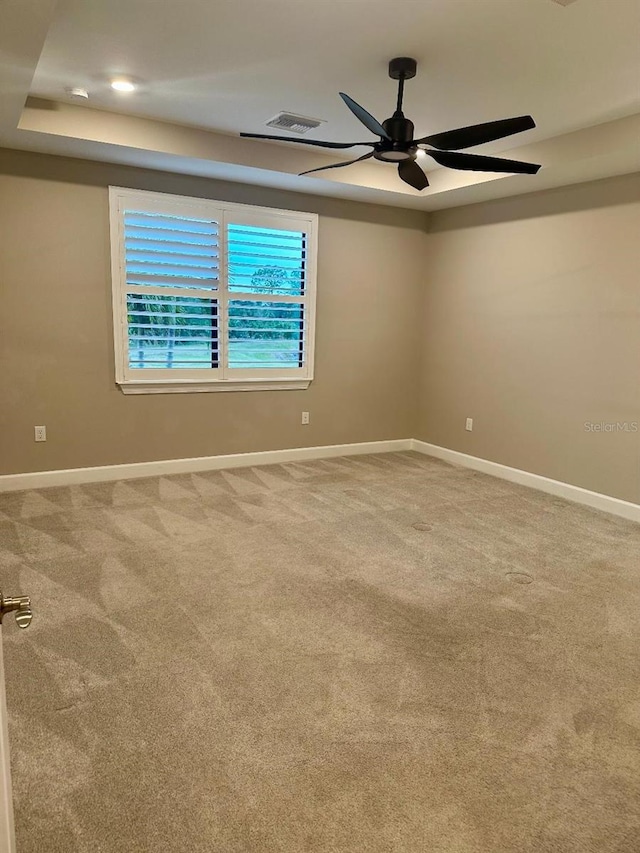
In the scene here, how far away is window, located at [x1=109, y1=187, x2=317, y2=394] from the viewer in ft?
14.6

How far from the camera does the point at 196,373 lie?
191 inches

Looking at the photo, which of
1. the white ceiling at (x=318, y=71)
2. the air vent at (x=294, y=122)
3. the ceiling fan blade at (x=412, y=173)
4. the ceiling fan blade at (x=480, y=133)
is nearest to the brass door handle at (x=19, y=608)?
the white ceiling at (x=318, y=71)

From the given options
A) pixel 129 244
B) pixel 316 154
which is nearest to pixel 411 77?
pixel 316 154

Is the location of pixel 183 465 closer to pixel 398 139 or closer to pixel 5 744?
pixel 398 139

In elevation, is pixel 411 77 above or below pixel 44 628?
above

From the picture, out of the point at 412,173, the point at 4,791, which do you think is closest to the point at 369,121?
the point at 412,173

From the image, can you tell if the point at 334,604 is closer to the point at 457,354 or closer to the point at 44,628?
the point at 44,628

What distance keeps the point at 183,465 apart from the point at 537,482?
3101mm

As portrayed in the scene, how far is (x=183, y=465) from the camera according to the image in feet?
16.1

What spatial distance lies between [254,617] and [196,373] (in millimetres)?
2719

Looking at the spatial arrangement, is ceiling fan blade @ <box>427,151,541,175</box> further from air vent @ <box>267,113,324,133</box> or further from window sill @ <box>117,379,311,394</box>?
window sill @ <box>117,379,311,394</box>

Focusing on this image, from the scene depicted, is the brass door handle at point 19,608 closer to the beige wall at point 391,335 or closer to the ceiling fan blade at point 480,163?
the ceiling fan blade at point 480,163

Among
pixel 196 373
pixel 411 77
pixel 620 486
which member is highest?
pixel 411 77

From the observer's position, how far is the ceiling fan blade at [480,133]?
8.18 ft
